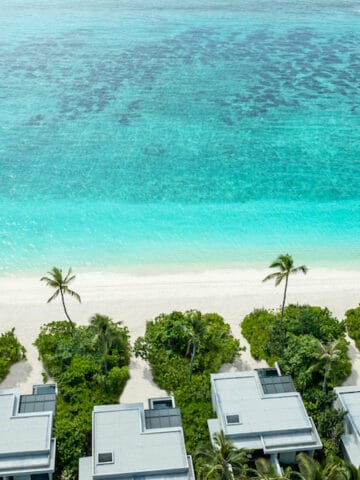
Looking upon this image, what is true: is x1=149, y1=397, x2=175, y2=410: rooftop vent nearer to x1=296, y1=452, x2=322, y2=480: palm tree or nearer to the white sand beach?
→ the white sand beach

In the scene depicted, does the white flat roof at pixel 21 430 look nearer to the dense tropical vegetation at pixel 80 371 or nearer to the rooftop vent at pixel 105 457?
the dense tropical vegetation at pixel 80 371

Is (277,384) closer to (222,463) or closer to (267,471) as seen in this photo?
(267,471)

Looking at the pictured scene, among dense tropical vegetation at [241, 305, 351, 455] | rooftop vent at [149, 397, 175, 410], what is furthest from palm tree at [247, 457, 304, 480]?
rooftop vent at [149, 397, 175, 410]

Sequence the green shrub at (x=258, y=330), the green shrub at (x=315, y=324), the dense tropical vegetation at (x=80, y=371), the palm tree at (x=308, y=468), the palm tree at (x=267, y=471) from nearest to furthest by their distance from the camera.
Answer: the palm tree at (x=308, y=468)
the palm tree at (x=267, y=471)
the dense tropical vegetation at (x=80, y=371)
the green shrub at (x=315, y=324)
the green shrub at (x=258, y=330)

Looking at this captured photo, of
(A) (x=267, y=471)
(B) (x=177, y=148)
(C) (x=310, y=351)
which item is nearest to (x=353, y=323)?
(C) (x=310, y=351)

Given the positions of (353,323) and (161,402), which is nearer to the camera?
(161,402)

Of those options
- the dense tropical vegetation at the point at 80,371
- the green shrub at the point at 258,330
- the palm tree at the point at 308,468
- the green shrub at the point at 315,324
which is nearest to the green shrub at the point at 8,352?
the dense tropical vegetation at the point at 80,371
